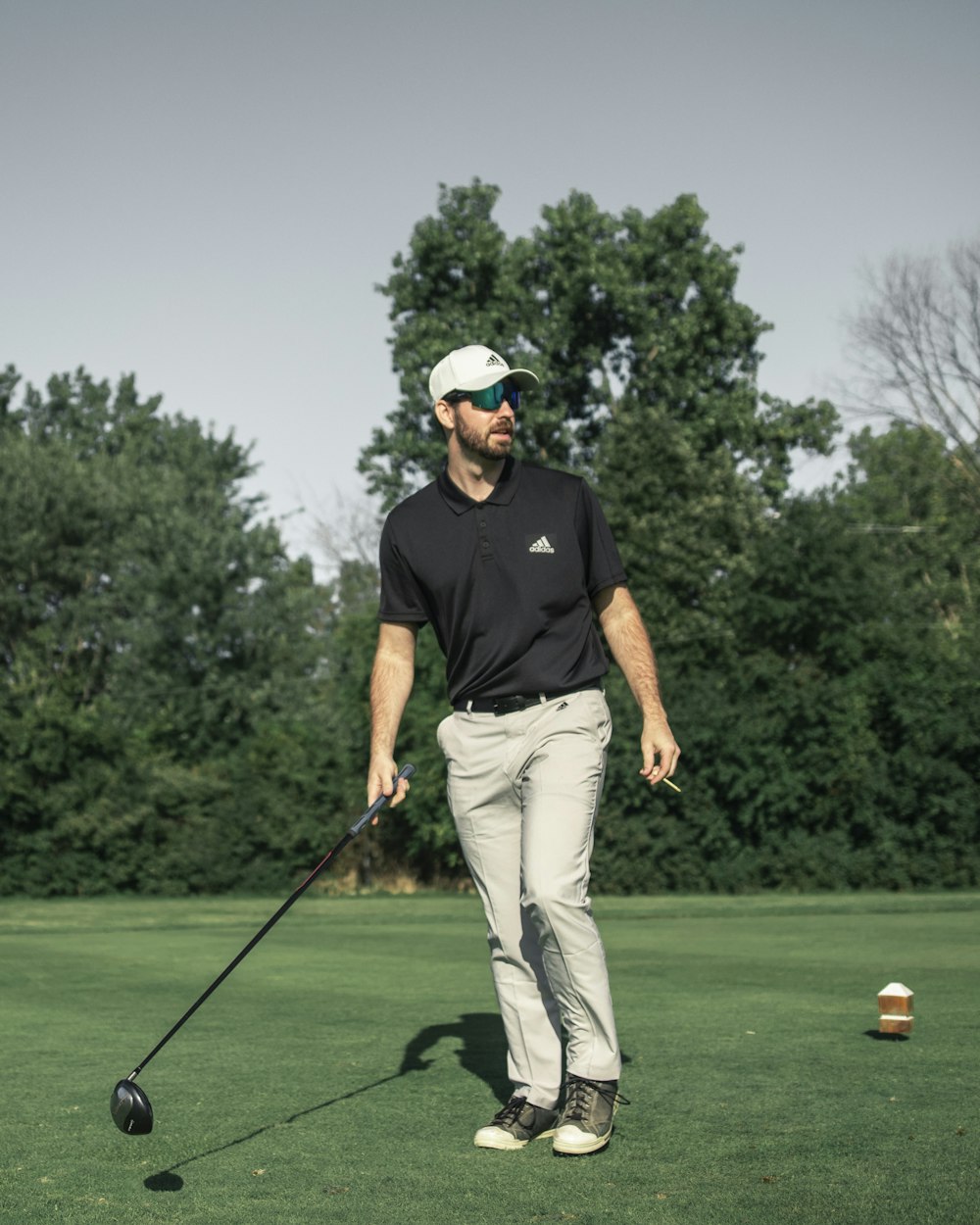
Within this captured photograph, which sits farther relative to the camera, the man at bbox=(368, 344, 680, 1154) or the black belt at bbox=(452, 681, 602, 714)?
the black belt at bbox=(452, 681, 602, 714)

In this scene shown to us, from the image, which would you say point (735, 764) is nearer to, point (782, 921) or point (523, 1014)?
point (782, 921)

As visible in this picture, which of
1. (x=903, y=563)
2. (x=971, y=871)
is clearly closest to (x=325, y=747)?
(x=971, y=871)

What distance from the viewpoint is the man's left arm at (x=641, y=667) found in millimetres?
4972

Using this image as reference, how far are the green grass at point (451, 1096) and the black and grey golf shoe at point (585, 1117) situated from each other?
2.4 inches

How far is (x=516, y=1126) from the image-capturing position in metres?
4.80

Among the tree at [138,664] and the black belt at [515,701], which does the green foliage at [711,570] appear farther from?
the black belt at [515,701]

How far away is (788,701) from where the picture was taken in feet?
84.5

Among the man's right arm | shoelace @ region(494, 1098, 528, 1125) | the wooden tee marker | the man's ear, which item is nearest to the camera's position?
shoelace @ region(494, 1098, 528, 1125)

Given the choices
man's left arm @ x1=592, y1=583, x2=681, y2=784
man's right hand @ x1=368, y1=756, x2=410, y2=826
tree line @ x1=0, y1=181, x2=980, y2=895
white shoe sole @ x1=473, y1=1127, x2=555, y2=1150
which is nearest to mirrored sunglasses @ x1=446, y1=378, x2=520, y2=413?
man's left arm @ x1=592, y1=583, x2=681, y2=784

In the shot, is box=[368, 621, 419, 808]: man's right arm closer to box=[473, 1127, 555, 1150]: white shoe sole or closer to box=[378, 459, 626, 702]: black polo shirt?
box=[378, 459, 626, 702]: black polo shirt

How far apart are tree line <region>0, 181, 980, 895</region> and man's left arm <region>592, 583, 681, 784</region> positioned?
62.3 ft

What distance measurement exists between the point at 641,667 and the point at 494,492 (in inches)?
30.1

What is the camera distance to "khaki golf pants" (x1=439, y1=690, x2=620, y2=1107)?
488 cm

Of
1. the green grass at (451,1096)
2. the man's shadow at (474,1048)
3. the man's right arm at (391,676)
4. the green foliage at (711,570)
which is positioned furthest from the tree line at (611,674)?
the man's right arm at (391,676)
